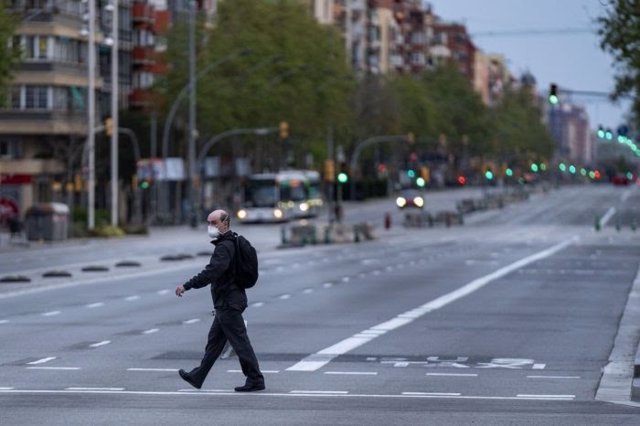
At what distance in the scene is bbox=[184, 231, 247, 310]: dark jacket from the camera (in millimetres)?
17828

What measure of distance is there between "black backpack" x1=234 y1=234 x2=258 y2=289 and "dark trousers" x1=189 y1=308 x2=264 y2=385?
1.04ft

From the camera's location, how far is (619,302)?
35875 millimetres

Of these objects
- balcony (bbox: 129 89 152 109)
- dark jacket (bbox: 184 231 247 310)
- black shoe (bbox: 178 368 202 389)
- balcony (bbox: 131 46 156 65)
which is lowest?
black shoe (bbox: 178 368 202 389)

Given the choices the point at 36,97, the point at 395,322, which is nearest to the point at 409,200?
the point at 36,97

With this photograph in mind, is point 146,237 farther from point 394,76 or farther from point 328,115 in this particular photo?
point 394,76

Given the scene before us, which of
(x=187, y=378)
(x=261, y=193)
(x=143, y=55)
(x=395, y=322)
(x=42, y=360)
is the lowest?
(x=395, y=322)

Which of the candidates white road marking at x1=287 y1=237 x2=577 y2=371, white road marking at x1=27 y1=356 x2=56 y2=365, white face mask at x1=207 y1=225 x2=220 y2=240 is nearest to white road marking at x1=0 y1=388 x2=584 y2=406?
white face mask at x1=207 y1=225 x2=220 y2=240

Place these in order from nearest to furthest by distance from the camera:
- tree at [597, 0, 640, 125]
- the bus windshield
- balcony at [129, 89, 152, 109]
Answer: tree at [597, 0, 640, 125] < the bus windshield < balcony at [129, 89, 152, 109]

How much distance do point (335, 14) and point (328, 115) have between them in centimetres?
6407

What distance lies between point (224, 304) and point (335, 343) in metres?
6.98

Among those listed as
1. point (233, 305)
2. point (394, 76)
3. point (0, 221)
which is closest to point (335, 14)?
point (394, 76)

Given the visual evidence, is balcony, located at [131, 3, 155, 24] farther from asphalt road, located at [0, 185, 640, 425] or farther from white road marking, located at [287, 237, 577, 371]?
white road marking, located at [287, 237, 577, 371]

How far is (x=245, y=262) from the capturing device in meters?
18.0

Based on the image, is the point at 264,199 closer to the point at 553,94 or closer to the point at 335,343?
the point at 553,94
